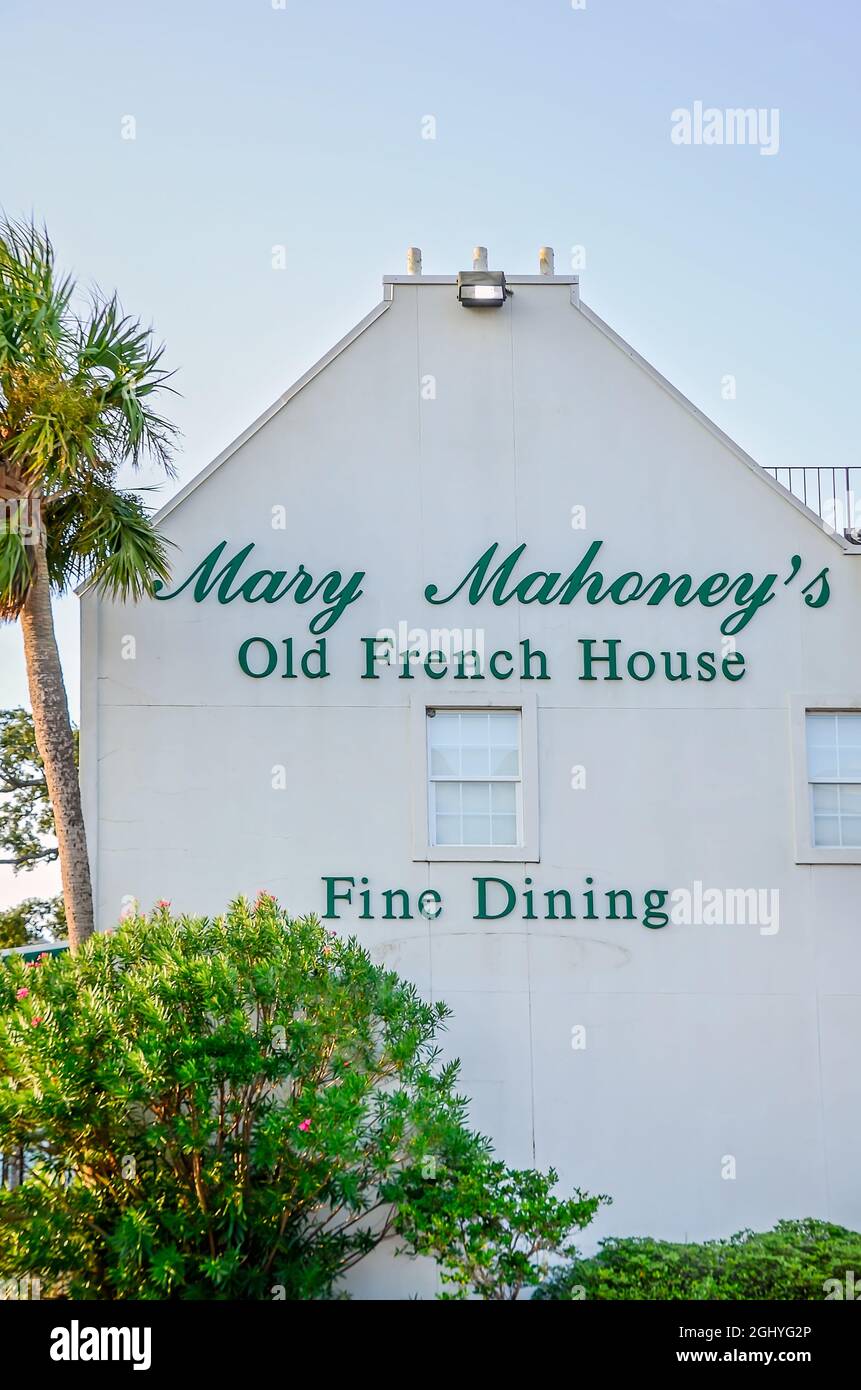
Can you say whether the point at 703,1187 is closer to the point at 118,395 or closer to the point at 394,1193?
the point at 394,1193

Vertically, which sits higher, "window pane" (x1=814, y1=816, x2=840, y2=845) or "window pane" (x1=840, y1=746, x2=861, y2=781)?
"window pane" (x1=840, y1=746, x2=861, y2=781)

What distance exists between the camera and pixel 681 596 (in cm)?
1383

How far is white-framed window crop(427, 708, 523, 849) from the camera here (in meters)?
13.4

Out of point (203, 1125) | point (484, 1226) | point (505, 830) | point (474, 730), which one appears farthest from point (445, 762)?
point (203, 1125)

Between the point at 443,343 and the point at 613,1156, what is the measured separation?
8.18 metres

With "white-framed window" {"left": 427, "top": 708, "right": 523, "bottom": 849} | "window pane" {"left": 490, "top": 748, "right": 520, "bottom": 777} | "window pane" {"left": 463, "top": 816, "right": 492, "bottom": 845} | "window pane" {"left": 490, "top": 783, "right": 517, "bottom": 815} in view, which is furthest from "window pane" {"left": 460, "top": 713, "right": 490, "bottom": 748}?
"window pane" {"left": 463, "top": 816, "right": 492, "bottom": 845}

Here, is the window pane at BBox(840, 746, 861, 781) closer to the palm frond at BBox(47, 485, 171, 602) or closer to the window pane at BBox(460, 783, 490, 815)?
the window pane at BBox(460, 783, 490, 815)

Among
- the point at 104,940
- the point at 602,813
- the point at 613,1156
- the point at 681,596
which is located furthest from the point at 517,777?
the point at 104,940

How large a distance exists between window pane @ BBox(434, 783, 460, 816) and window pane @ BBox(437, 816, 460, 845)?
0.07 metres

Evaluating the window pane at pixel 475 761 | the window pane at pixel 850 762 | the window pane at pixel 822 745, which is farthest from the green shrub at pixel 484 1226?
the window pane at pixel 850 762

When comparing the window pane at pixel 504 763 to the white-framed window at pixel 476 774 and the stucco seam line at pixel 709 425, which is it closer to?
the white-framed window at pixel 476 774

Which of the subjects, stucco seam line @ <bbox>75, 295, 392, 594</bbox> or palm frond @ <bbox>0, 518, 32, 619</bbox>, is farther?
stucco seam line @ <bbox>75, 295, 392, 594</bbox>

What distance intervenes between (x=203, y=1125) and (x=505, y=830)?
504 centimetres

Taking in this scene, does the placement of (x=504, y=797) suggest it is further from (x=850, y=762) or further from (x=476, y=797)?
(x=850, y=762)
